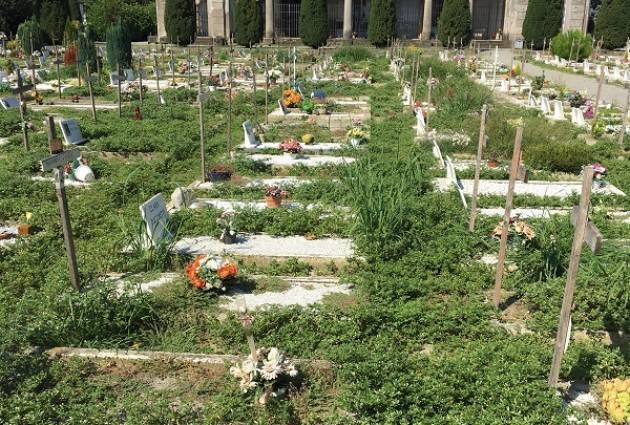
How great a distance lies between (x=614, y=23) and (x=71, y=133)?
1398 inches

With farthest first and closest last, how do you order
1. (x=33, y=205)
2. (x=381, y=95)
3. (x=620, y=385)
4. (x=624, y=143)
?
(x=381, y=95), (x=624, y=143), (x=33, y=205), (x=620, y=385)

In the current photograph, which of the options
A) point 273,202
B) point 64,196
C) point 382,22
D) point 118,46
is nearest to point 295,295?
point 64,196

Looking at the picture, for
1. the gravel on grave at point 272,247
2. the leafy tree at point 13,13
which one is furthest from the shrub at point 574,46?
the leafy tree at point 13,13

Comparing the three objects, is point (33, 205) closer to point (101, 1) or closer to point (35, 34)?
point (35, 34)

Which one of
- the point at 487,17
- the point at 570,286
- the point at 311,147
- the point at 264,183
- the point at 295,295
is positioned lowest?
the point at 295,295

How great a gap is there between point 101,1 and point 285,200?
3827 centimetres

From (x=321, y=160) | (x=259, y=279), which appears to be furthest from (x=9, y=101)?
(x=259, y=279)

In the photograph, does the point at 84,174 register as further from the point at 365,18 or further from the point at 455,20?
the point at 365,18

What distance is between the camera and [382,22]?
127 ft

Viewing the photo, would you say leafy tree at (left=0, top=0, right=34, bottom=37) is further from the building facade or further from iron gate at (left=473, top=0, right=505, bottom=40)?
iron gate at (left=473, top=0, right=505, bottom=40)

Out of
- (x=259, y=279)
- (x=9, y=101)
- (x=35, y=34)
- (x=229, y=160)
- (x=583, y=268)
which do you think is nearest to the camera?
(x=583, y=268)

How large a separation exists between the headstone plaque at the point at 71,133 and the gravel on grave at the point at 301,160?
12.5 feet

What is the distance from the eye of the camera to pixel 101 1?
1644 inches

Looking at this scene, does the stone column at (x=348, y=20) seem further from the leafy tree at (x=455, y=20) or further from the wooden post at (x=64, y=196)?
the wooden post at (x=64, y=196)
